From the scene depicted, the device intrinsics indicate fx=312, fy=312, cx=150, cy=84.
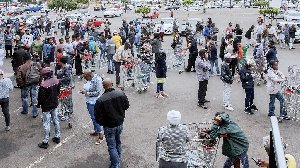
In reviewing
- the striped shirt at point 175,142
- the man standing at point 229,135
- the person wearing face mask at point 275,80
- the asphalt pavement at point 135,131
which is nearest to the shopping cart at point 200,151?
the man standing at point 229,135

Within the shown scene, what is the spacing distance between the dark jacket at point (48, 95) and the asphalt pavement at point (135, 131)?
1.12 meters

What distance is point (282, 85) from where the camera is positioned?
952 centimetres

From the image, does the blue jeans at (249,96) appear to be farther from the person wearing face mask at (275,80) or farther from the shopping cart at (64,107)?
the shopping cart at (64,107)

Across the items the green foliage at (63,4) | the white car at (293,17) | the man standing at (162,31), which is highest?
the green foliage at (63,4)

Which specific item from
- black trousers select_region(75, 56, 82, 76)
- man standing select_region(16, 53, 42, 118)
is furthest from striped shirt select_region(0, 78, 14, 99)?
black trousers select_region(75, 56, 82, 76)

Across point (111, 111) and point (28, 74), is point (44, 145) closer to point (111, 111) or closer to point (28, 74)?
point (28, 74)

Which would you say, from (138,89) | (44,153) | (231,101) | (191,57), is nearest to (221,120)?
(44,153)

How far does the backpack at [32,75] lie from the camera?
9172 millimetres

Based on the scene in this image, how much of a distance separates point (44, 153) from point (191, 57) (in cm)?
925

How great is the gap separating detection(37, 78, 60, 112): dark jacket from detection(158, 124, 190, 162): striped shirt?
354 centimetres

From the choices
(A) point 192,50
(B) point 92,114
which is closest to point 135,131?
(B) point 92,114

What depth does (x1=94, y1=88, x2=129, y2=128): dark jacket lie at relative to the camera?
20.0ft

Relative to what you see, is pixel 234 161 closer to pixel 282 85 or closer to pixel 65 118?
pixel 282 85

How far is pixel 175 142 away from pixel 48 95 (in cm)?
379
